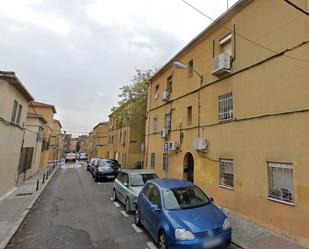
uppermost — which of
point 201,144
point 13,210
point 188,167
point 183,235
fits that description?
point 201,144

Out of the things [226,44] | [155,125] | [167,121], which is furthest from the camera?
[155,125]

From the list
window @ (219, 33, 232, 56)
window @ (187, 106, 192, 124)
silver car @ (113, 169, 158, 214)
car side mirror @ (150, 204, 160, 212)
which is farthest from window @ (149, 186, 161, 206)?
window @ (219, 33, 232, 56)

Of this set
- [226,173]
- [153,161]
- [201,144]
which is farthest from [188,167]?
[153,161]

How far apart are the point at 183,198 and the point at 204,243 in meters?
1.43

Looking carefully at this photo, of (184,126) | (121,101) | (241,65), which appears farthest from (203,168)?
(121,101)

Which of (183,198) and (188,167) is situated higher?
(188,167)

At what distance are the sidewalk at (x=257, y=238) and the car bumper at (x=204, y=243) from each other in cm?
95

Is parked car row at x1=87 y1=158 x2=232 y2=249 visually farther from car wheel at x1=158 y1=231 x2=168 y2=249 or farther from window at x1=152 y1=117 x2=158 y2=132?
window at x1=152 y1=117 x2=158 y2=132

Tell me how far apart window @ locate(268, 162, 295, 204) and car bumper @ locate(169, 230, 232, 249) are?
2.50m

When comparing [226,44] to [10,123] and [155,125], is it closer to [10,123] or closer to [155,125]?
[155,125]

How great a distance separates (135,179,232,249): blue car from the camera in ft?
15.7

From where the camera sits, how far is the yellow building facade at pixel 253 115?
615cm

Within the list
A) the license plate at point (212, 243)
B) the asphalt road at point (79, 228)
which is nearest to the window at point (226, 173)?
the asphalt road at point (79, 228)

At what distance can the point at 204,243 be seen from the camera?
4.75 meters
